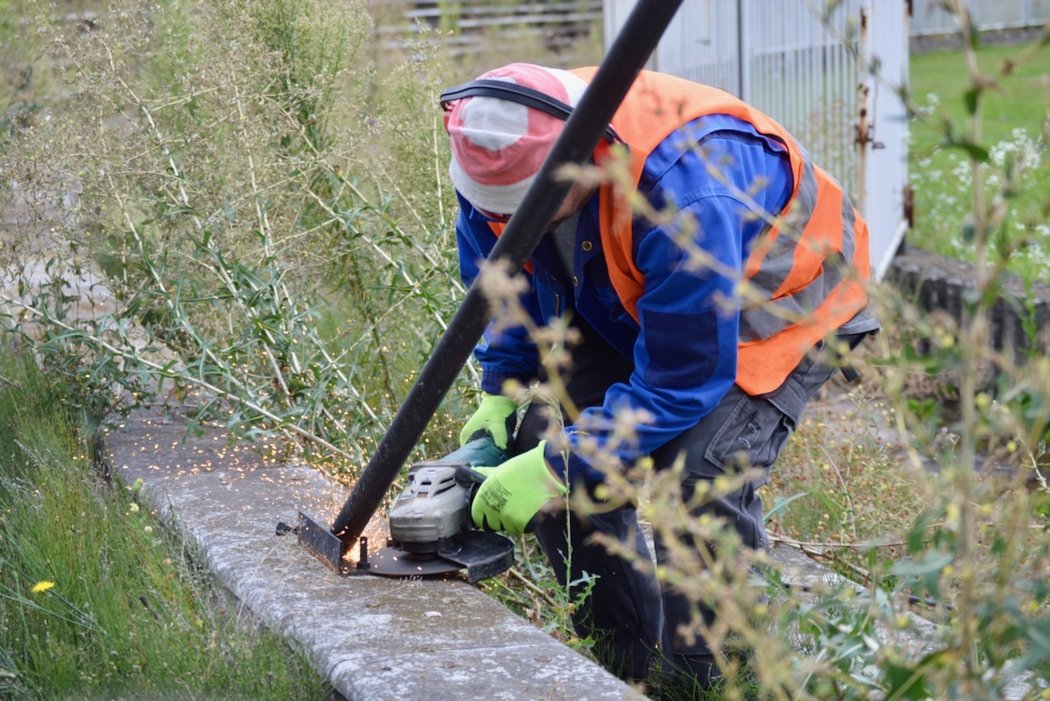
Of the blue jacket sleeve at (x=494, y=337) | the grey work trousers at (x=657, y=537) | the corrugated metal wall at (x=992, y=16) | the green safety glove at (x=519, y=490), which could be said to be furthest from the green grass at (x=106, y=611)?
the corrugated metal wall at (x=992, y=16)

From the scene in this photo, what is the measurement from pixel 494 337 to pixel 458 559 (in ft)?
2.19

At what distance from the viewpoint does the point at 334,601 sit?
2.82 meters

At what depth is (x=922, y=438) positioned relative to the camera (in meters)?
1.46

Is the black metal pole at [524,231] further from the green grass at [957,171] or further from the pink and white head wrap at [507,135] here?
the green grass at [957,171]

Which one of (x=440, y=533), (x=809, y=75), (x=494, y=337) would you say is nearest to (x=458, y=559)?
(x=440, y=533)

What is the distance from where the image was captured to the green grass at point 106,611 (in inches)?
98.7

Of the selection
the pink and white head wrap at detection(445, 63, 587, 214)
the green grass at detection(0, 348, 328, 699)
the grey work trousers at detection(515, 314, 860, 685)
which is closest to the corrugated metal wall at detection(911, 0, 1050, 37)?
the grey work trousers at detection(515, 314, 860, 685)

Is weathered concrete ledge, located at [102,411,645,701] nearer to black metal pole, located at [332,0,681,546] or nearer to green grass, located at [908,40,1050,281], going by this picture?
black metal pole, located at [332,0,681,546]

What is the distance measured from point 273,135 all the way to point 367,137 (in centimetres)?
30

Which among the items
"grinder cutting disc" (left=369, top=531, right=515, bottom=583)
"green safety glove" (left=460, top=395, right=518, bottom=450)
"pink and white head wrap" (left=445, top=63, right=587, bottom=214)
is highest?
"pink and white head wrap" (left=445, top=63, right=587, bottom=214)

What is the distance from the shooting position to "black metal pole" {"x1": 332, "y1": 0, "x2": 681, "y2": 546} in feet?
6.88

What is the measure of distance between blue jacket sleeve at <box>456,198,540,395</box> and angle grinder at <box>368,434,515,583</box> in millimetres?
402

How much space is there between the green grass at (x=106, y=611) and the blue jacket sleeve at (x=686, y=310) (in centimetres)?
74

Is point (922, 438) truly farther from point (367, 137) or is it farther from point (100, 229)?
point (100, 229)
